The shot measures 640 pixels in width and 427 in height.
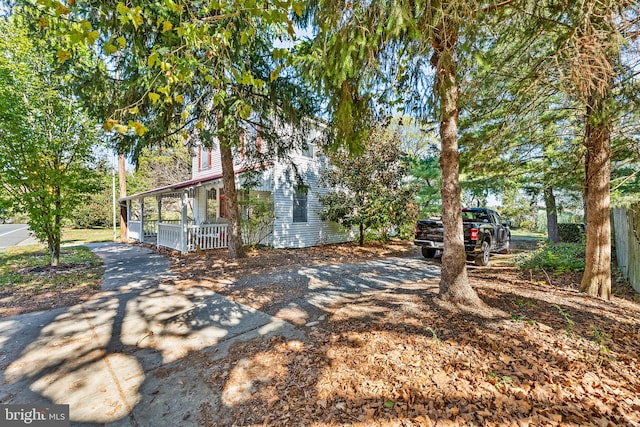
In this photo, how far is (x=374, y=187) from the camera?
472 inches

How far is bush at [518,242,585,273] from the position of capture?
264 inches

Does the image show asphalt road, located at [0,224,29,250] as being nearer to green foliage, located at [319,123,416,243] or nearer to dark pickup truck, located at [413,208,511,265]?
green foliage, located at [319,123,416,243]

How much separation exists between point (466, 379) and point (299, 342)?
1836 millimetres

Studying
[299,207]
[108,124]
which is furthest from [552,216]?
[108,124]

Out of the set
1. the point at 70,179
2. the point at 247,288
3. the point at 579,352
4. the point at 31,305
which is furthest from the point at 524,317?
the point at 70,179

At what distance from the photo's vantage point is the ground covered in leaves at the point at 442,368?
84.4 inches

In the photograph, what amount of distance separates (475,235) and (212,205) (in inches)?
492

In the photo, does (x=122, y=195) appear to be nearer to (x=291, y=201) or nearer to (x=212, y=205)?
(x=212, y=205)

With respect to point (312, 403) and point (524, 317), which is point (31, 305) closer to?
point (312, 403)

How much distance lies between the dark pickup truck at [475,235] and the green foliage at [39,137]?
10.2 meters

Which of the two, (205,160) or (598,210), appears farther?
(205,160)

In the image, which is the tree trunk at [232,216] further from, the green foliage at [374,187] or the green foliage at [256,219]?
the green foliage at [374,187]

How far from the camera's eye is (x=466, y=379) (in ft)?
8.00

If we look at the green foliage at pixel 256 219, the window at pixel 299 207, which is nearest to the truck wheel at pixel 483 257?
the window at pixel 299 207
